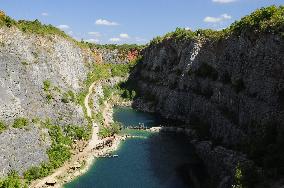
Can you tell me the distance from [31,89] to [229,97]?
40057 mm

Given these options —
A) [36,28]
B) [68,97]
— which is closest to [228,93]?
[68,97]

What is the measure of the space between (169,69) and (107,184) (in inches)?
2721

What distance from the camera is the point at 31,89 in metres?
86.1

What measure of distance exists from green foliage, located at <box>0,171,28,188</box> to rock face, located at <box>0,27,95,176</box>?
45.8 inches

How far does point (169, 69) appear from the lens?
433ft

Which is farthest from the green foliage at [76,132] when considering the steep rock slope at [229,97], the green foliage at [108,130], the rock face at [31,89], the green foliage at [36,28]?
the green foliage at [36,28]

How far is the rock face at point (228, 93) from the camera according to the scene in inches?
2625

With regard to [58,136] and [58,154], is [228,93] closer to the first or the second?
[58,136]

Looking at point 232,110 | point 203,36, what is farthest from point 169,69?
point 232,110

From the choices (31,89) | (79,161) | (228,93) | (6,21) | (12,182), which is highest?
(6,21)

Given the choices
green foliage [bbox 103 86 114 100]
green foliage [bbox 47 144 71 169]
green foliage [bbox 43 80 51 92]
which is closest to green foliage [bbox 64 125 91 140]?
green foliage [bbox 47 144 71 169]

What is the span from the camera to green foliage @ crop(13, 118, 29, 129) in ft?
240

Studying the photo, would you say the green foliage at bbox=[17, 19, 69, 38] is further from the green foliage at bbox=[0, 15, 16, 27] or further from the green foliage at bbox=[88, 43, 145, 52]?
the green foliage at bbox=[88, 43, 145, 52]

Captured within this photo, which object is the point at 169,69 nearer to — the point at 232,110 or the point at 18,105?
the point at 232,110
